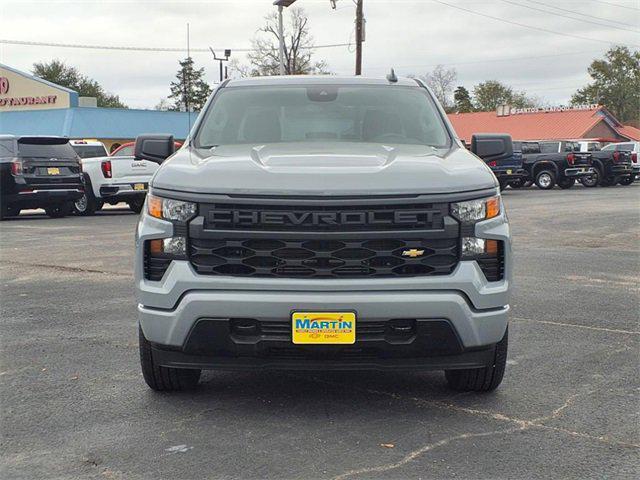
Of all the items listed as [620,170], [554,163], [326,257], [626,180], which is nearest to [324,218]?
[326,257]

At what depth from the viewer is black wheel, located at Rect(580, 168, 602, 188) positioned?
32.2m

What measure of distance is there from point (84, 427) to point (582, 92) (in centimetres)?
9867

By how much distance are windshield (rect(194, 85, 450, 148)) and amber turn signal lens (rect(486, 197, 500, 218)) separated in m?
1.02

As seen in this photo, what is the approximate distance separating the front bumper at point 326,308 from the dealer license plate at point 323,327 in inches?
1.4

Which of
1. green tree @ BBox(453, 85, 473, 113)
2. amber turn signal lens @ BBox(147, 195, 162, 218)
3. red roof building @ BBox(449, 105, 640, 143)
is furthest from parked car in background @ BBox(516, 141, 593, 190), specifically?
green tree @ BBox(453, 85, 473, 113)

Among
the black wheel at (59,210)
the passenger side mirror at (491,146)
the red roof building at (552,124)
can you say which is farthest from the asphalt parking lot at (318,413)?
the red roof building at (552,124)

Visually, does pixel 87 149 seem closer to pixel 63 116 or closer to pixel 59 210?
pixel 59 210

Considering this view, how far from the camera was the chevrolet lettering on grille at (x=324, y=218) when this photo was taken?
4004 millimetres

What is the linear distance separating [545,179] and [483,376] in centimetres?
2817

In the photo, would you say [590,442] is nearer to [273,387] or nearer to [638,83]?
[273,387]

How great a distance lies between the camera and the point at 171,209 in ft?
13.7

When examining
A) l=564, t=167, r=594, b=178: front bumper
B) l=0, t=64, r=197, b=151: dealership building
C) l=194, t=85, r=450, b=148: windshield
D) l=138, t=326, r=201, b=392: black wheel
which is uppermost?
l=0, t=64, r=197, b=151: dealership building

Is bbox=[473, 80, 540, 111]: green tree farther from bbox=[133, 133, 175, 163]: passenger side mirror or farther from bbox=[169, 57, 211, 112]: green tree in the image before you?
bbox=[133, 133, 175, 163]: passenger side mirror

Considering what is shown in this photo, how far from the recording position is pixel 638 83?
91062 mm
